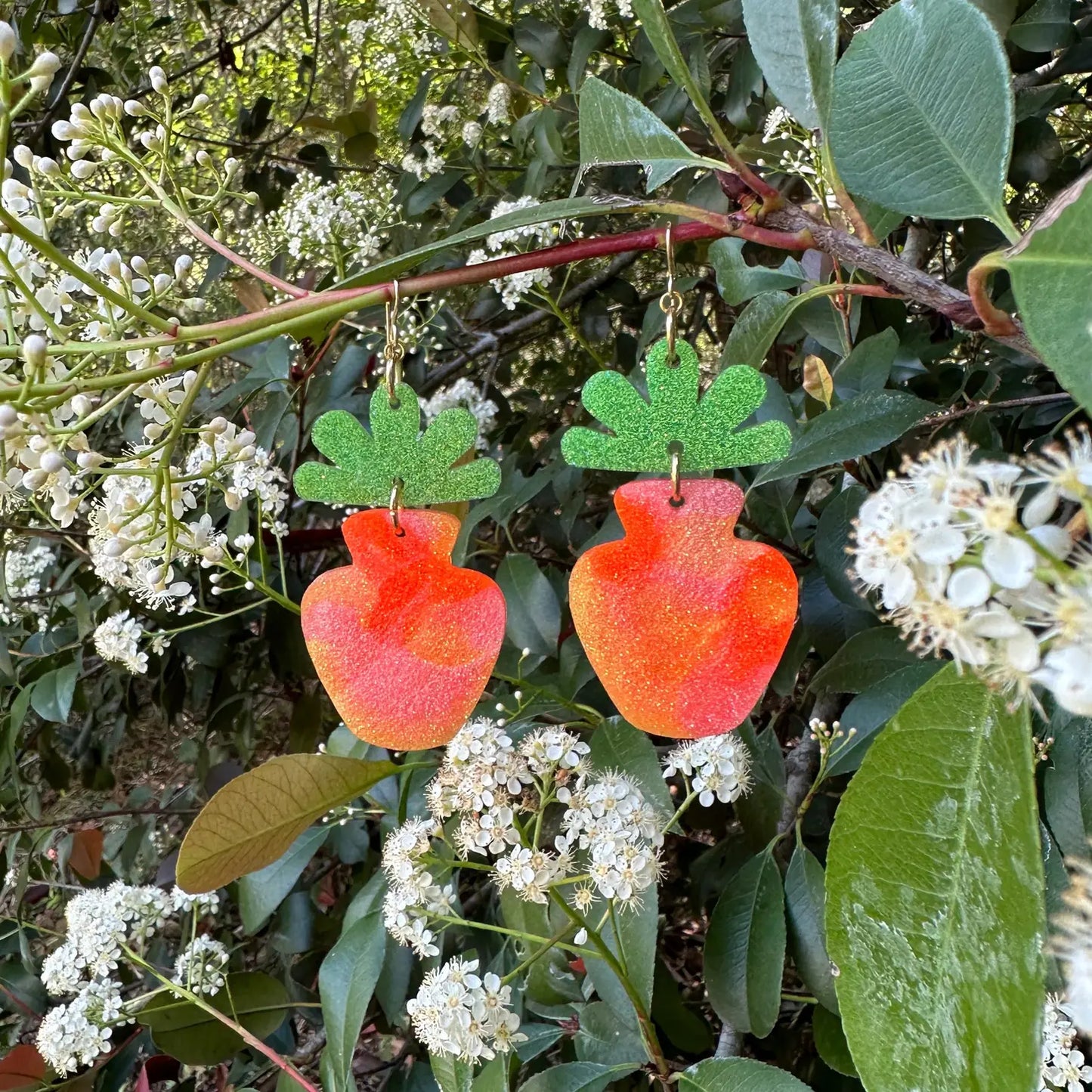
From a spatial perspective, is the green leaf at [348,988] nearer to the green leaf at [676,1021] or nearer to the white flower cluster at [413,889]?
the white flower cluster at [413,889]

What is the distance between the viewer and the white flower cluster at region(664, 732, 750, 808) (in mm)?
752

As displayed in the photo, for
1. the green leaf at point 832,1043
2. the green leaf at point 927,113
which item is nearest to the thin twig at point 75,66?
the green leaf at point 927,113

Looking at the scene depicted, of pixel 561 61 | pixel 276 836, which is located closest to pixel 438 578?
pixel 276 836

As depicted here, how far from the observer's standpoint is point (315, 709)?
1.37 m

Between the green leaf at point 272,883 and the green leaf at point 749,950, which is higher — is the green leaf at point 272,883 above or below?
below

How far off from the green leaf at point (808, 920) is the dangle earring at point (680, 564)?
0.25m

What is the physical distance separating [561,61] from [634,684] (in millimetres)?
1089

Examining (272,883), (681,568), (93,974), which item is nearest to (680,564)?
(681,568)

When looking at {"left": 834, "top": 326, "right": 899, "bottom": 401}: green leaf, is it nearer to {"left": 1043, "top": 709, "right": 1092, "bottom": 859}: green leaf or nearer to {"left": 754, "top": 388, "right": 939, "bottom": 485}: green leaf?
{"left": 754, "top": 388, "right": 939, "bottom": 485}: green leaf

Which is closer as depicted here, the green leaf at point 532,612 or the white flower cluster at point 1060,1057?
the white flower cluster at point 1060,1057

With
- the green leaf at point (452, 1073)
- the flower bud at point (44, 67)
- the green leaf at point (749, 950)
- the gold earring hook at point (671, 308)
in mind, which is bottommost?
the green leaf at point (452, 1073)

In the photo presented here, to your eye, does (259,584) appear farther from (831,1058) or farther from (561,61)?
(561,61)

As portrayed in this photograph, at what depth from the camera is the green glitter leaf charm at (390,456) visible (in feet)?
2.08

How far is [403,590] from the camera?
659 mm
